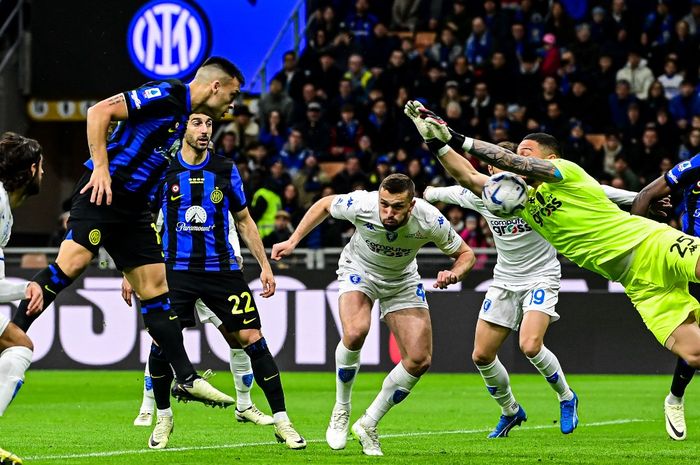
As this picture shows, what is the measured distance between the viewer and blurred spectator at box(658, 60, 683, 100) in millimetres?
21359

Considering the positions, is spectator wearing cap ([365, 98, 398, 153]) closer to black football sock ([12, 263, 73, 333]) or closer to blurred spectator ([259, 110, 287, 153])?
blurred spectator ([259, 110, 287, 153])

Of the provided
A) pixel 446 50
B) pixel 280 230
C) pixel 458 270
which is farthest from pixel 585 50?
pixel 458 270

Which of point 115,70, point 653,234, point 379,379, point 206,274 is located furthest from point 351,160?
point 653,234

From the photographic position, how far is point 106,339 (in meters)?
17.4

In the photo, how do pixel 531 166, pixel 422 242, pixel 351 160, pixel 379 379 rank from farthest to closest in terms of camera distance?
pixel 351 160 → pixel 379 379 → pixel 422 242 → pixel 531 166

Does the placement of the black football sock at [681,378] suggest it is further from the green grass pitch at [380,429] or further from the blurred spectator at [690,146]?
the blurred spectator at [690,146]

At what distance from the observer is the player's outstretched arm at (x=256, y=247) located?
9.38m

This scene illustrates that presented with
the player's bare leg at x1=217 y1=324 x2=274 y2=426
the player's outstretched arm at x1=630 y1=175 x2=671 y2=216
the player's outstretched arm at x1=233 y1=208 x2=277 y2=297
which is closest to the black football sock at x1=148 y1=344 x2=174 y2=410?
the player's outstretched arm at x1=233 y1=208 x2=277 y2=297

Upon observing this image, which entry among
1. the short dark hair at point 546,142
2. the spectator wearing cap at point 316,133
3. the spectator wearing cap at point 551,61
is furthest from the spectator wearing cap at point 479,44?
the short dark hair at point 546,142

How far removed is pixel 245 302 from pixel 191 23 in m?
15.3

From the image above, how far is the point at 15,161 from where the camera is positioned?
7215mm

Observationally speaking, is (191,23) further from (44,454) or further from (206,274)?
(44,454)

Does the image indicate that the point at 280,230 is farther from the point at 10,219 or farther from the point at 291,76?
the point at 10,219

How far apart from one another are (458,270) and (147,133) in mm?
2356
